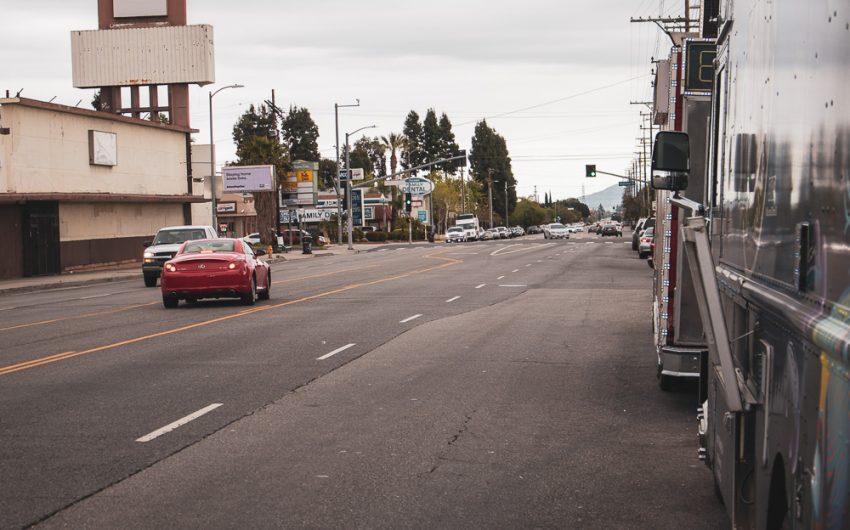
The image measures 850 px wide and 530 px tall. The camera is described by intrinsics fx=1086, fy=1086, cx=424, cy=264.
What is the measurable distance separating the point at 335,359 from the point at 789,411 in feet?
34.9

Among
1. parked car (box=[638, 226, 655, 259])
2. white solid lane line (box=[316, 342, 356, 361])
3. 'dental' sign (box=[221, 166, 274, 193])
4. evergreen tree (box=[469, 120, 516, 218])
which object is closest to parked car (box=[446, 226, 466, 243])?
'dental' sign (box=[221, 166, 274, 193])

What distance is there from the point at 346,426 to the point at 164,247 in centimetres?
2653

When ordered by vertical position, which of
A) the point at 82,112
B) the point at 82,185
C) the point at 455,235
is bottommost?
the point at 455,235

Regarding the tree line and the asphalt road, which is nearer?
the asphalt road

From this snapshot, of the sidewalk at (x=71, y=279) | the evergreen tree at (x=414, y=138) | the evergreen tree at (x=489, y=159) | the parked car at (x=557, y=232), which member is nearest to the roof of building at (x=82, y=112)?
the sidewalk at (x=71, y=279)

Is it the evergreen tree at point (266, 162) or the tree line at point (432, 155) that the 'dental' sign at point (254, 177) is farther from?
the tree line at point (432, 155)

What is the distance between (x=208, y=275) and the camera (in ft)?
73.1

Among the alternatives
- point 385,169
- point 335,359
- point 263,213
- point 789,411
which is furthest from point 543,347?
point 385,169

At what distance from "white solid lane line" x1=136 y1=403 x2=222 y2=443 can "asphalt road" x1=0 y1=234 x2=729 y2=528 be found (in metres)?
0.02

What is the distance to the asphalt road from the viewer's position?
6777 millimetres

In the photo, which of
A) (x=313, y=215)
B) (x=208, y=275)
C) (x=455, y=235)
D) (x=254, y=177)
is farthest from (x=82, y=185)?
(x=313, y=215)

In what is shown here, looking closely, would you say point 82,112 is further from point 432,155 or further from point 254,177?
point 432,155

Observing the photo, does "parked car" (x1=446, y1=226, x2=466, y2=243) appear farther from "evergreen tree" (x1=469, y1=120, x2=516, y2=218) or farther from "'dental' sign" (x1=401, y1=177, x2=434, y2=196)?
"evergreen tree" (x1=469, y1=120, x2=516, y2=218)

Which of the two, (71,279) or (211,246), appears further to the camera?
(71,279)
